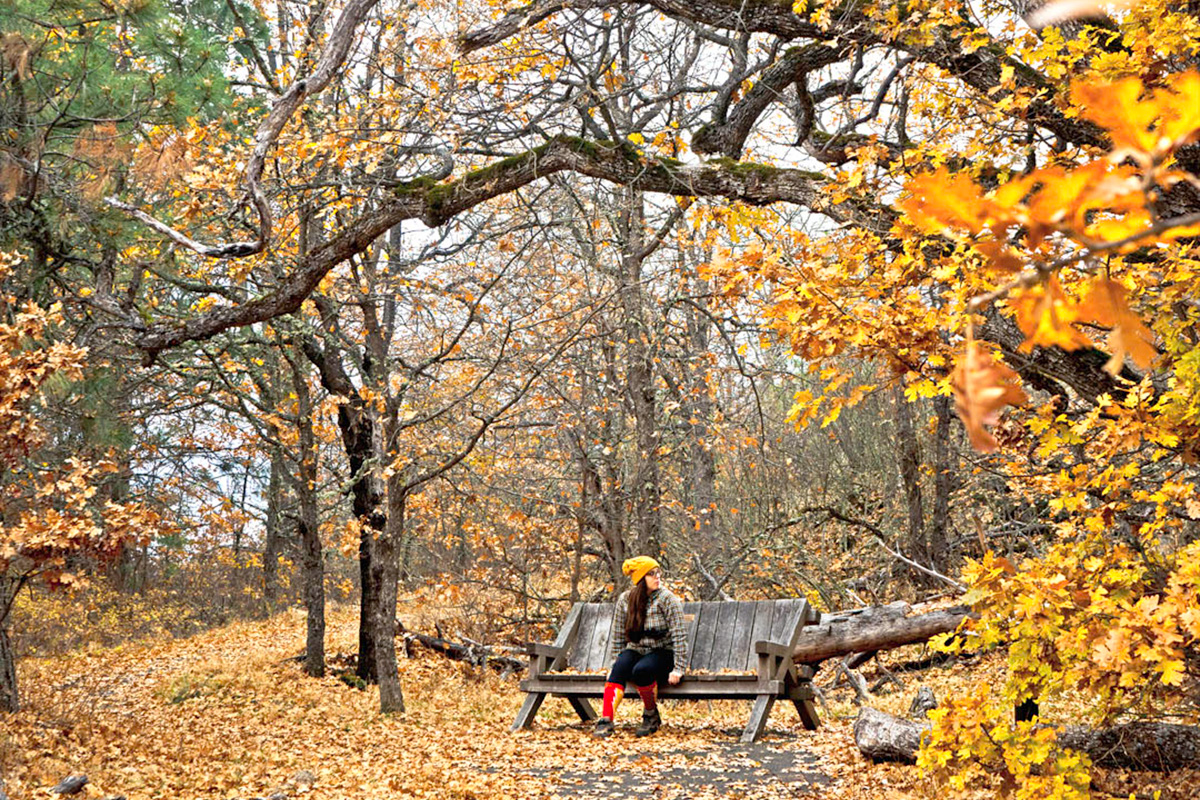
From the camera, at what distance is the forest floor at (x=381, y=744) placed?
5789 mm

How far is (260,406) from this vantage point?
34.8 ft

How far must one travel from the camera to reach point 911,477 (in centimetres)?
1156

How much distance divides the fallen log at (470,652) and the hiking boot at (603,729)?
4396 millimetres

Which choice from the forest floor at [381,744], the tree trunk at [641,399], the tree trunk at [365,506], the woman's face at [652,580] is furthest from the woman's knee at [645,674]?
the tree trunk at [641,399]

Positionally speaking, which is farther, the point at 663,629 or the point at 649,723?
the point at 663,629

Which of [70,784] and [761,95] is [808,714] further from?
[70,784]

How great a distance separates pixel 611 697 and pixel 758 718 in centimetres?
112

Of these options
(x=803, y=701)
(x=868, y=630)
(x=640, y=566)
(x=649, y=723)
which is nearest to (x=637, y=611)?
(x=640, y=566)

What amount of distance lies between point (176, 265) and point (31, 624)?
325 inches

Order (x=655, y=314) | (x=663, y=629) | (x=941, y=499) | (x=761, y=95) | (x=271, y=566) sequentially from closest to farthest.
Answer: (x=761, y=95), (x=663, y=629), (x=941, y=499), (x=655, y=314), (x=271, y=566)

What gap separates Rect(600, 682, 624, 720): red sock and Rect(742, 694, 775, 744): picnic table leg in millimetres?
986

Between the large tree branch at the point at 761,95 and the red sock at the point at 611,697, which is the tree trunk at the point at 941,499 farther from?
the large tree branch at the point at 761,95

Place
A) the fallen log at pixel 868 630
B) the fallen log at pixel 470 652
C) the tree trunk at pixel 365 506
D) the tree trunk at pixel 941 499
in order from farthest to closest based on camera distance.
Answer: the fallen log at pixel 470 652 < the tree trunk at pixel 941 499 < the tree trunk at pixel 365 506 < the fallen log at pixel 868 630

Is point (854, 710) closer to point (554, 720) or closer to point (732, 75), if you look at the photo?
point (554, 720)
